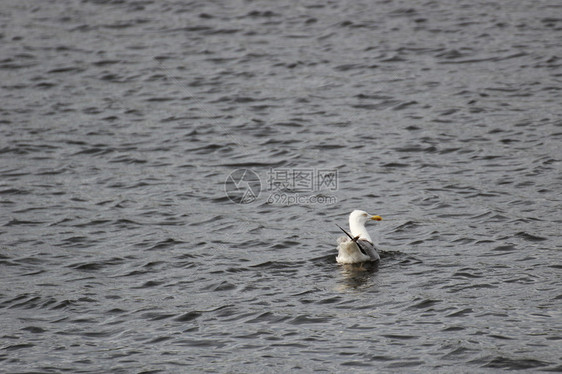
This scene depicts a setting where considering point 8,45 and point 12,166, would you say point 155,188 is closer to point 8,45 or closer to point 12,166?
point 12,166

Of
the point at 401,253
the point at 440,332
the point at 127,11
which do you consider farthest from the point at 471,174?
the point at 127,11

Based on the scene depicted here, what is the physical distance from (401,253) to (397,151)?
16.0 feet

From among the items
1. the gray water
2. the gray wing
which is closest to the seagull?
the gray wing

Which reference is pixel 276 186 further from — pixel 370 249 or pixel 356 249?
pixel 356 249

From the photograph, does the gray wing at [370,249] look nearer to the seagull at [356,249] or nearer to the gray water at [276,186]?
the seagull at [356,249]

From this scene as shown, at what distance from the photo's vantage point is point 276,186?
55.8 ft

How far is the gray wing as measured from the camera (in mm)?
13195

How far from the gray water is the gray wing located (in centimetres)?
29

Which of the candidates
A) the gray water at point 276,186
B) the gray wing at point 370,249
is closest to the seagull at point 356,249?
the gray wing at point 370,249

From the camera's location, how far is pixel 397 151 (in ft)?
59.4

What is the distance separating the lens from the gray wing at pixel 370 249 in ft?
43.3

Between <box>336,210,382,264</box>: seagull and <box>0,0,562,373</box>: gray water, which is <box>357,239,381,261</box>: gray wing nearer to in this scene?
<box>336,210,382,264</box>: seagull

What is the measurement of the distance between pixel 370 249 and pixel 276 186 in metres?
4.15

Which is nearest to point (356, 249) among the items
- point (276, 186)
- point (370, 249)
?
point (370, 249)
